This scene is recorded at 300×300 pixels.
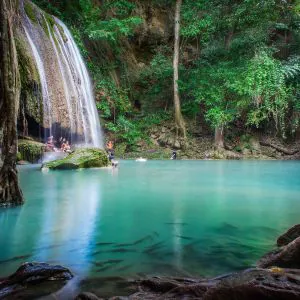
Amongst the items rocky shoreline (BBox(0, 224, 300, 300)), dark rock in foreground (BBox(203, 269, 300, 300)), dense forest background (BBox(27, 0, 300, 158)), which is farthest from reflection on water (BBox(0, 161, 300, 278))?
dense forest background (BBox(27, 0, 300, 158))

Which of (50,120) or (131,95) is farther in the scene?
(131,95)

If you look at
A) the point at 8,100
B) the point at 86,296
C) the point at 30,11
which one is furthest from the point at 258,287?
the point at 30,11

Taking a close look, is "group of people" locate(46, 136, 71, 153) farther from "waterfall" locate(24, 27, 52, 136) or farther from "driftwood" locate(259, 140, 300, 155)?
"driftwood" locate(259, 140, 300, 155)

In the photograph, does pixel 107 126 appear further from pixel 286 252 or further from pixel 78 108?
pixel 286 252

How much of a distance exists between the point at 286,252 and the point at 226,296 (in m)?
0.96

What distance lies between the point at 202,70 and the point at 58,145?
10.5 meters

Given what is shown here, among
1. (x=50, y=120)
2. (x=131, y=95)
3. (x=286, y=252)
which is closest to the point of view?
(x=286, y=252)

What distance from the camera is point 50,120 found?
15.6m

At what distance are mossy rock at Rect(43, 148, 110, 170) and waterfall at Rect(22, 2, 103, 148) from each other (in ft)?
11.6

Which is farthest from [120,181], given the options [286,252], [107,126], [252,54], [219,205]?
[252,54]

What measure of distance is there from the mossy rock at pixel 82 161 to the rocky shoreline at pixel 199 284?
968 centimetres

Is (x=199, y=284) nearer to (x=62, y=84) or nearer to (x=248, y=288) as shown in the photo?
(x=248, y=288)

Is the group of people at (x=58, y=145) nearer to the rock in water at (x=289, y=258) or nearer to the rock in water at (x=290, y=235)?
the rock in water at (x=290, y=235)

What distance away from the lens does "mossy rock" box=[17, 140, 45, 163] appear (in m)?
13.6
